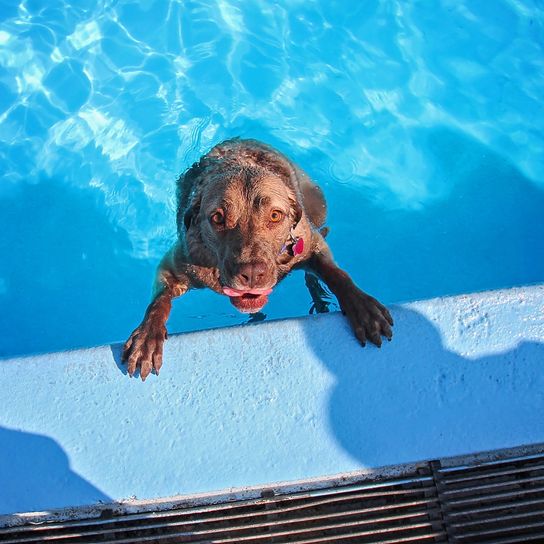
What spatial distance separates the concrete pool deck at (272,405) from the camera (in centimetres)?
336

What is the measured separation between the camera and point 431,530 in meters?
3.33

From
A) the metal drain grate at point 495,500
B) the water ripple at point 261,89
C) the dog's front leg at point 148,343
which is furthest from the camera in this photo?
the water ripple at point 261,89

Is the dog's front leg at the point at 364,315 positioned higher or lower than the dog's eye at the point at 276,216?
lower

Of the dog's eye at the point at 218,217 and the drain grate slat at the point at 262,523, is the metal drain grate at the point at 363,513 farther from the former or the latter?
the dog's eye at the point at 218,217

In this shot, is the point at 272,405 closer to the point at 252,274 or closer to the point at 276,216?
the point at 252,274

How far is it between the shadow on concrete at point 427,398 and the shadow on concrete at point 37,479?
1565 mm

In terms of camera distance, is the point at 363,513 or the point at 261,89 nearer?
the point at 363,513

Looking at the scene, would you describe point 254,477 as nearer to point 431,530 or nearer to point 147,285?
point 431,530

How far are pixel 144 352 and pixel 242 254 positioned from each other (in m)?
0.89

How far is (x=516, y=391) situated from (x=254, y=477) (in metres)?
1.66

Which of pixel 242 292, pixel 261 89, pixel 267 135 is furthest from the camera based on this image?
pixel 261 89

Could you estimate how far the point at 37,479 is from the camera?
343 centimetres

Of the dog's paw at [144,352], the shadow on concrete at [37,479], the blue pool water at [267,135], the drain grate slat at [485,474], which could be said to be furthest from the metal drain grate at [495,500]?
the blue pool water at [267,135]

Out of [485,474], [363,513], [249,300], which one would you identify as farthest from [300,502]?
[249,300]
